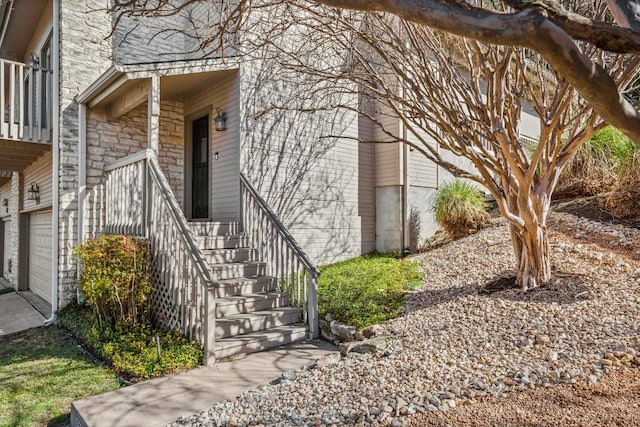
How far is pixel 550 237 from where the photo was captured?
641cm

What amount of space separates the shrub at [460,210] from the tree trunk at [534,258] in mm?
2986

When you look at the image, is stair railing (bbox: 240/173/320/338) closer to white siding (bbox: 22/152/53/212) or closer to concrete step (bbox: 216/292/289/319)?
concrete step (bbox: 216/292/289/319)

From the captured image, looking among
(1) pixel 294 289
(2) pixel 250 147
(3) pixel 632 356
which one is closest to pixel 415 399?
(3) pixel 632 356

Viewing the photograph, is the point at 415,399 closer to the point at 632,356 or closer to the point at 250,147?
the point at 632,356

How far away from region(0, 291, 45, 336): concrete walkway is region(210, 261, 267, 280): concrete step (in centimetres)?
324

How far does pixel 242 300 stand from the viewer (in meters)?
5.32

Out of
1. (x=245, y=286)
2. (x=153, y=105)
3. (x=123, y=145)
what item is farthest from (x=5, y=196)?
(x=245, y=286)

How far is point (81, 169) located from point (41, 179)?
7.83 ft

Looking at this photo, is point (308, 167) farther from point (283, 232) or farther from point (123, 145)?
point (123, 145)

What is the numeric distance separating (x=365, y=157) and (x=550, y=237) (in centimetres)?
430

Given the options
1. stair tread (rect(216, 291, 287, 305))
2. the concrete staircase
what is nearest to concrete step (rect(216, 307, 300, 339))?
the concrete staircase

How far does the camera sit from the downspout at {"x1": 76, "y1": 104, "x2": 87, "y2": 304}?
6.54 meters

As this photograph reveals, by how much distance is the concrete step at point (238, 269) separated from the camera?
5734 mm

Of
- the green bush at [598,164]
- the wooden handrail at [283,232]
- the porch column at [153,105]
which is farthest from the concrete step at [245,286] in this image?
the green bush at [598,164]
